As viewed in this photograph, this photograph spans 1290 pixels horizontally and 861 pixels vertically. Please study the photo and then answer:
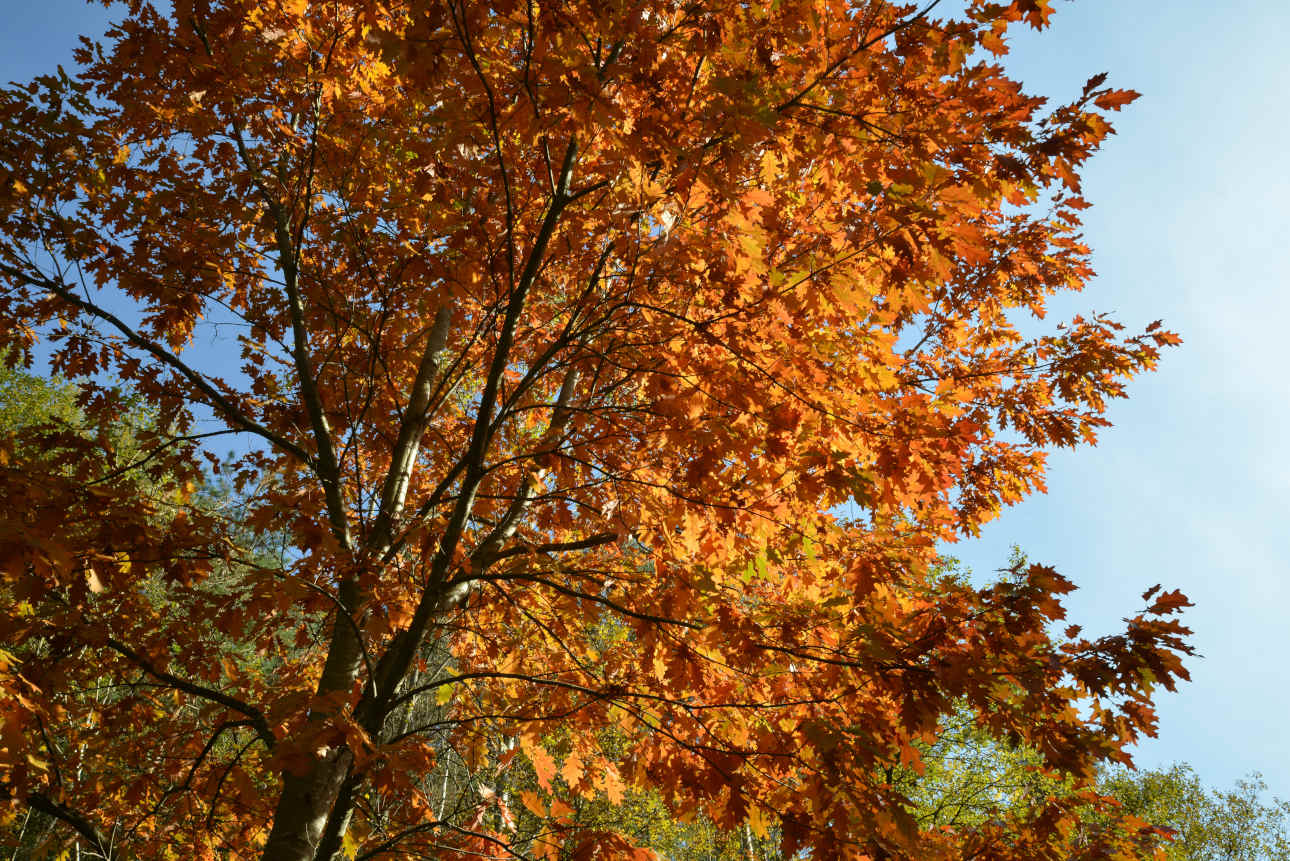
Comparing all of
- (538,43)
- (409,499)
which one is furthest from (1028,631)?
(409,499)

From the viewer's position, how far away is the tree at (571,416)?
2.62 metres

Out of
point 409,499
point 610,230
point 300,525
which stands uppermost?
point 610,230

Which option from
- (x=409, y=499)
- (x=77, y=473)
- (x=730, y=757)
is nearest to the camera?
(x=730, y=757)

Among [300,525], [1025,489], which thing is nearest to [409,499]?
[300,525]

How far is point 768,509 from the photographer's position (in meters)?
3.20

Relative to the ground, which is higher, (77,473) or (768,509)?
(768,509)

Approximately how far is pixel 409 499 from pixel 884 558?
3796 millimetres

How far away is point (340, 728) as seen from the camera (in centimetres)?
265

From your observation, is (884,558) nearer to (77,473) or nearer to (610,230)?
(610,230)

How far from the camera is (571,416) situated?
4.64 m

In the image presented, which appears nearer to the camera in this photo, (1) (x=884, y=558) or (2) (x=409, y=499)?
(1) (x=884, y=558)

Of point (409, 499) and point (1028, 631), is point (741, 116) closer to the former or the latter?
Result: point (1028, 631)

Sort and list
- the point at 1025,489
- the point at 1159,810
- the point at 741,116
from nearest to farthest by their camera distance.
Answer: the point at 741,116 → the point at 1025,489 → the point at 1159,810

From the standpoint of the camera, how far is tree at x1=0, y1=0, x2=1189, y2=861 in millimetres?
2617
